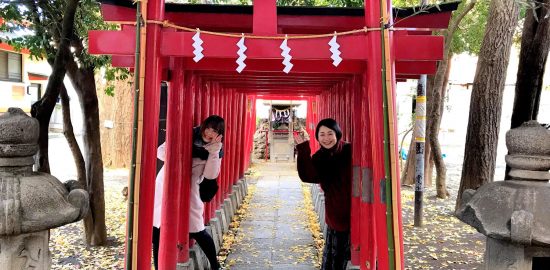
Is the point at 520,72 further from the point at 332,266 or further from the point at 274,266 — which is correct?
the point at 274,266

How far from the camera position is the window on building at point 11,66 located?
796 inches

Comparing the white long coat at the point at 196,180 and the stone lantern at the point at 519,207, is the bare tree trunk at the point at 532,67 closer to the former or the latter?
the stone lantern at the point at 519,207

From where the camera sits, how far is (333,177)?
4418mm

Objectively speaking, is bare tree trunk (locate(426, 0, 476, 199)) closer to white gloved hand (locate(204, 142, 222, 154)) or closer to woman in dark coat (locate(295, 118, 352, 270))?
woman in dark coat (locate(295, 118, 352, 270))

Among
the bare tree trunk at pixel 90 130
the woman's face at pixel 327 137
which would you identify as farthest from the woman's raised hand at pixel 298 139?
the bare tree trunk at pixel 90 130

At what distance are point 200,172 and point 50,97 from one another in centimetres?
173

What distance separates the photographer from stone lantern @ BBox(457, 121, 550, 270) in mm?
2119

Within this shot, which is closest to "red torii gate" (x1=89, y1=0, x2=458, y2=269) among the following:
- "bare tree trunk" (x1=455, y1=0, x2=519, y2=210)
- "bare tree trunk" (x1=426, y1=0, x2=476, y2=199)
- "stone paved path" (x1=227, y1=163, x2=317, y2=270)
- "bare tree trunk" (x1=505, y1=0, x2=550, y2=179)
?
"bare tree trunk" (x1=505, y1=0, x2=550, y2=179)

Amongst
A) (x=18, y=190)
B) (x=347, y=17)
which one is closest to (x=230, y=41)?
(x=347, y=17)

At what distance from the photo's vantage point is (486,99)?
7.64 metres

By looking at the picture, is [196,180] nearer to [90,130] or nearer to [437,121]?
[90,130]

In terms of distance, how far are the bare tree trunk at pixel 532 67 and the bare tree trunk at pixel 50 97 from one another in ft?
15.1

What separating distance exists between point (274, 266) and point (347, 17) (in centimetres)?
355

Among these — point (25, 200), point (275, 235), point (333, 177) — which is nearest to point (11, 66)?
point (275, 235)
